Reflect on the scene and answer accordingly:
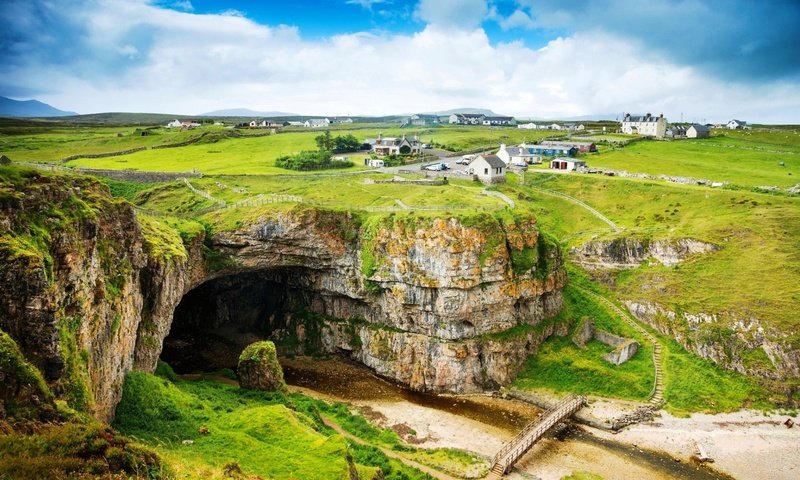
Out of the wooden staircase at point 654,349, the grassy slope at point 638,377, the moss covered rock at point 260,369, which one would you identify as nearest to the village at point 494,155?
the wooden staircase at point 654,349

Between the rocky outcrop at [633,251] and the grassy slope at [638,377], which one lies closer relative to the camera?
the grassy slope at [638,377]

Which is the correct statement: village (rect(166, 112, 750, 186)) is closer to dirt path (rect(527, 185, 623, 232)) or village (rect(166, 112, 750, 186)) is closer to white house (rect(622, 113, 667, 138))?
white house (rect(622, 113, 667, 138))

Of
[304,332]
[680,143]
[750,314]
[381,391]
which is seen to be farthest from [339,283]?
[680,143]

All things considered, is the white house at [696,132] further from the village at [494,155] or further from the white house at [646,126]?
the white house at [646,126]

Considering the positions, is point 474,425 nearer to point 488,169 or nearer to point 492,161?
point 488,169

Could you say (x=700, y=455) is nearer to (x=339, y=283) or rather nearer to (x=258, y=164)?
(x=339, y=283)

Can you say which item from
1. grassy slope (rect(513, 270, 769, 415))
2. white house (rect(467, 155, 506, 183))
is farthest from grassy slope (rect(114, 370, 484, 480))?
white house (rect(467, 155, 506, 183))

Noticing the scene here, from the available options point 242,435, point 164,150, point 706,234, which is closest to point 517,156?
point 706,234
